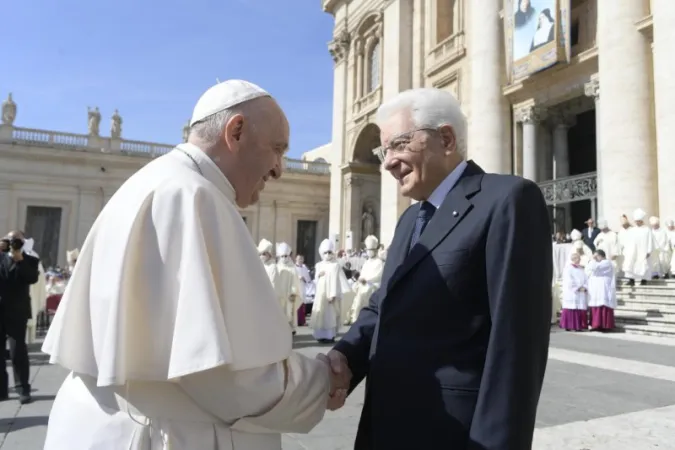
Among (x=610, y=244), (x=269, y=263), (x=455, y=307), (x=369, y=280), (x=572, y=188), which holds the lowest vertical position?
(x=369, y=280)

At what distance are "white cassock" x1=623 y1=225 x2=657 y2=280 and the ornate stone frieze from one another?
4283 millimetres

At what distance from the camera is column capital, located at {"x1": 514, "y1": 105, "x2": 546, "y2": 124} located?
1830 centimetres

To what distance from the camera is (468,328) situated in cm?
168

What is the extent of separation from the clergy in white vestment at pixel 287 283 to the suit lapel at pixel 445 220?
33.7ft

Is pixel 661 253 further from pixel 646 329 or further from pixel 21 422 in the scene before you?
pixel 21 422

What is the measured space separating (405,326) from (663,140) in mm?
13299

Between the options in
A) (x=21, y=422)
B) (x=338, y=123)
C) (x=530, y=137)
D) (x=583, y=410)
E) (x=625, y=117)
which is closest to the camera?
(x=583, y=410)

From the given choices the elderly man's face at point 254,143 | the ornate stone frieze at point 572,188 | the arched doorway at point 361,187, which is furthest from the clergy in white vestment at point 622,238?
the arched doorway at point 361,187

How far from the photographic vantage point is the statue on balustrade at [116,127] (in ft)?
101

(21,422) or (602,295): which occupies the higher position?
(602,295)

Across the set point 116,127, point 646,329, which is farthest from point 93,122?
point 646,329

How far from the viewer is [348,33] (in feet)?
100.0

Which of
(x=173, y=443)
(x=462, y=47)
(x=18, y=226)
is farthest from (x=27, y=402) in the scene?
(x=18, y=226)

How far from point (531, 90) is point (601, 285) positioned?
9561 millimetres
